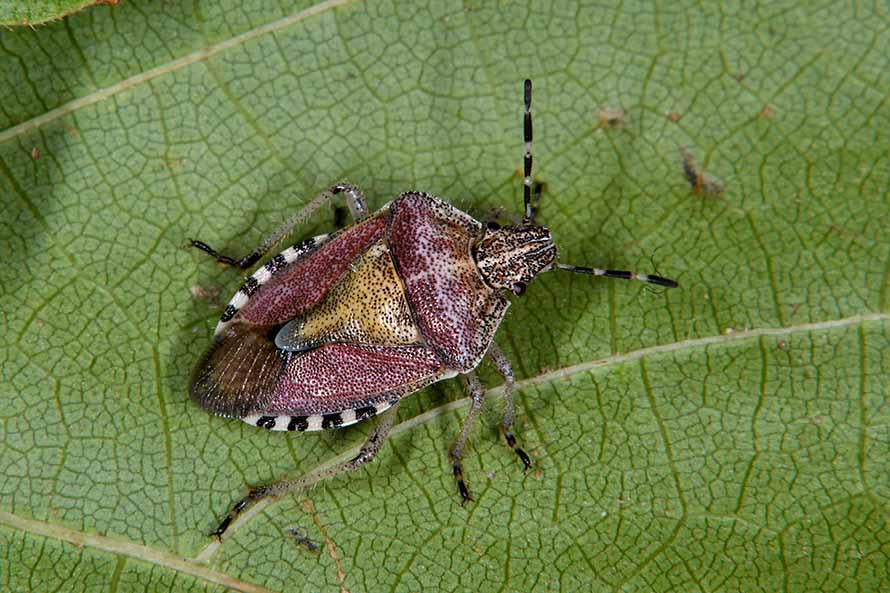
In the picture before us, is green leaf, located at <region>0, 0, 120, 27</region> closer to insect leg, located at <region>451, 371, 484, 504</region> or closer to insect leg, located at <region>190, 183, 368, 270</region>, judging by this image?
insect leg, located at <region>190, 183, 368, 270</region>

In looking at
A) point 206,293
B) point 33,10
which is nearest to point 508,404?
point 206,293

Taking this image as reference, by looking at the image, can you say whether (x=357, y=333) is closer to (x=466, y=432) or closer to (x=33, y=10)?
(x=466, y=432)

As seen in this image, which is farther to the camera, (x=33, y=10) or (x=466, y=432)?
(x=466, y=432)

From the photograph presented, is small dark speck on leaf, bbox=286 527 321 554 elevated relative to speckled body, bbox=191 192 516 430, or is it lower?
lower

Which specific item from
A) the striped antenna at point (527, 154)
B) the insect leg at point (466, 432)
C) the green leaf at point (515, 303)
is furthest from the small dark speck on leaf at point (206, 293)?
the striped antenna at point (527, 154)

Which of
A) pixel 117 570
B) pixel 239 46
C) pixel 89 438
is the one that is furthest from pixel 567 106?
pixel 117 570

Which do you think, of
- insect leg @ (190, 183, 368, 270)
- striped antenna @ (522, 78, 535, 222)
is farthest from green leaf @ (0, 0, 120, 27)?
striped antenna @ (522, 78, 535, 222)

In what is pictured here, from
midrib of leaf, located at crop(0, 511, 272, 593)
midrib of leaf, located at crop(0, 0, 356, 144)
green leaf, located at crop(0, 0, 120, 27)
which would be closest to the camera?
green leaf, located at crop(0, 0, 120, 27)

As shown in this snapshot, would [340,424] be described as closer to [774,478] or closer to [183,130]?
[183,130]
